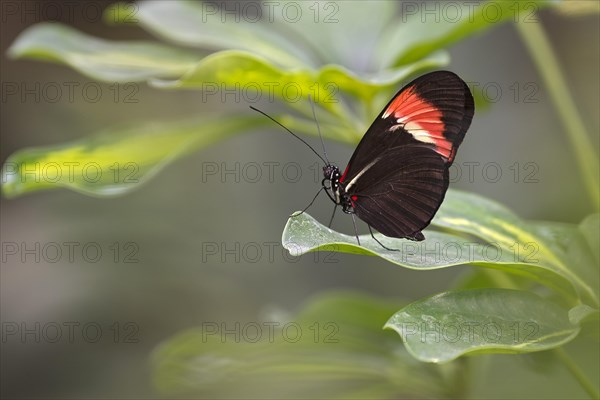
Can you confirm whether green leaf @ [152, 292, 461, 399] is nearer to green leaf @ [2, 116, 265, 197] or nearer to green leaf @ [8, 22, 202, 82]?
green leaf @ [2, 116, 265, 197]

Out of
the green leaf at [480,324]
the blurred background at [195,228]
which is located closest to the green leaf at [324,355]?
the green leaf at [480,324]

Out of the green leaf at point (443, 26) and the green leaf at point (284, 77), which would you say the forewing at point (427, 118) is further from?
the green leaf at point (443, 26)

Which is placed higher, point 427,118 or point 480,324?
point 427,118

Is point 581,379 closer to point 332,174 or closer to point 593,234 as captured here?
point 593,234

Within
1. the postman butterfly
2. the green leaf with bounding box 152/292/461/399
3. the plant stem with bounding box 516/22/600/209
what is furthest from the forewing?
the green leaf with bounding box 152/292/461/399

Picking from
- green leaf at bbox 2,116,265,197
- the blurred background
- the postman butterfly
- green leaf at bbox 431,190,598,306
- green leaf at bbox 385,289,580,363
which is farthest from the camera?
the blurred background

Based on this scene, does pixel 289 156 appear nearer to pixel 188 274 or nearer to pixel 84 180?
pixel 188 274

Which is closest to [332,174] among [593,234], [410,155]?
[410,155]

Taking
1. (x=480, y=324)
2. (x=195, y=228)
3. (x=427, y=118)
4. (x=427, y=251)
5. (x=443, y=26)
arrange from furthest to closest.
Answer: (x=195, y=228)
(x=443, y=26)
(x=427, y=118)
(x=427, y=251)
(x=480, y=324)
